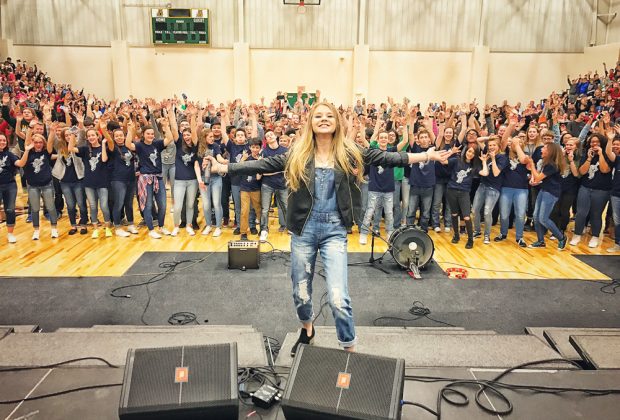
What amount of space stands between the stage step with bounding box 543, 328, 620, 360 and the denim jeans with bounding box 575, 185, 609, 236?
3616 mm

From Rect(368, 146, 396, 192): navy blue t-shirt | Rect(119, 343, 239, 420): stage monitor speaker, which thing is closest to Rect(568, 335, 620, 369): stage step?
Rect(119, 343, 239, 420): stage monitor speaker

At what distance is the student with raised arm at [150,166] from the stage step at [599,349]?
584 cm

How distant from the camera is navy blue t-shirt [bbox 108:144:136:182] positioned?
7.10 meters

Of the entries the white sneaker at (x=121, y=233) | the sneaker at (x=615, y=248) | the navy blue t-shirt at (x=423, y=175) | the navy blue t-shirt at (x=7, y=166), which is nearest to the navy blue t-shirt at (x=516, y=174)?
the navy blue t-shirt at (x=423, y=175)

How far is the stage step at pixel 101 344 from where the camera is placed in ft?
10.8

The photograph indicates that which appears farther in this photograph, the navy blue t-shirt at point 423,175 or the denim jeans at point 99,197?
the navy blue t-shirt at point 423,175

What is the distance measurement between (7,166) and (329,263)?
5826 mm

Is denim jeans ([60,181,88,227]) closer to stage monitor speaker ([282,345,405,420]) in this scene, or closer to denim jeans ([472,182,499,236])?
stage monitor speaker ([282,345,405,420])

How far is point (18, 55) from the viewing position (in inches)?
672

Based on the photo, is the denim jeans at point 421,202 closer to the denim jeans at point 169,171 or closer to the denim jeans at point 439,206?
the denim jeans at point 439,206

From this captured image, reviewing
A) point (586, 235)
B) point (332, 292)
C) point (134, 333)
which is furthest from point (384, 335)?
point (586, 235)

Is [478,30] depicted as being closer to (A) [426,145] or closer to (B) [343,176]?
(A) [426,145]

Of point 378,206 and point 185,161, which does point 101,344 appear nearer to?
point 185,161

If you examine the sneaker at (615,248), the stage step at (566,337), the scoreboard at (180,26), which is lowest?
the sneaker at (615,248)
